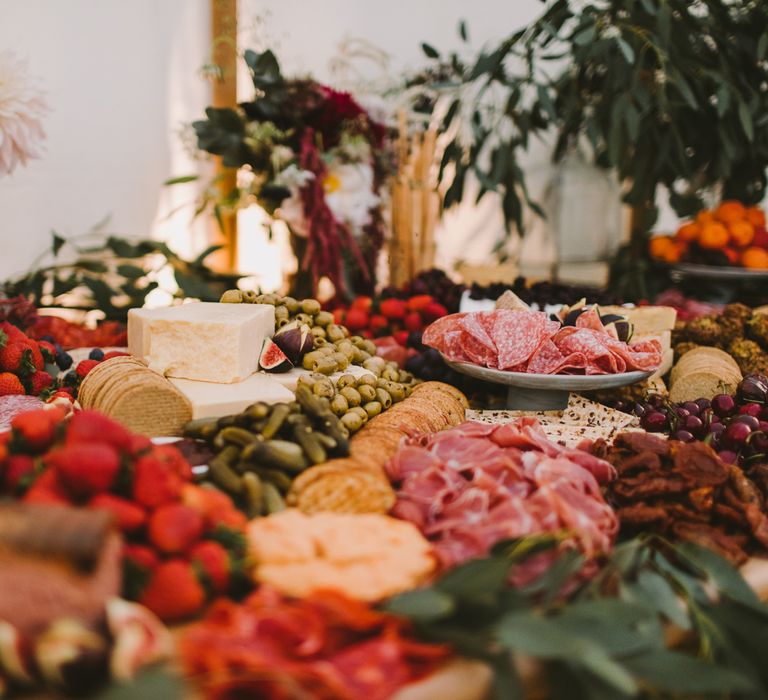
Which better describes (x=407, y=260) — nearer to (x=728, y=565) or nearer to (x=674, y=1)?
(x=674, y=1)

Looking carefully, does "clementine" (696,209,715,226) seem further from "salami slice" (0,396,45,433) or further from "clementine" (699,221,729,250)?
"salami slice" (0,396,45,433)

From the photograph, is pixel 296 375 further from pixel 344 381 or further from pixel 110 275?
pixel 110 275

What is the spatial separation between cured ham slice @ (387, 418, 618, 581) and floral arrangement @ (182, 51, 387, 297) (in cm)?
121

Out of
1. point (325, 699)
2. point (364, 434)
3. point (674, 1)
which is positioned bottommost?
point (325, 699)

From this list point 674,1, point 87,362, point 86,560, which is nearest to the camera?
point 86,560

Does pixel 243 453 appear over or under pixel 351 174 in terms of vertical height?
under

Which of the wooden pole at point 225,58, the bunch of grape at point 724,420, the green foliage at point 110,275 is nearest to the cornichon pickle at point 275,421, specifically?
the bunch of grape at point 724,420

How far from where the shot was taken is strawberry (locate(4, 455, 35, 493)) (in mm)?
784

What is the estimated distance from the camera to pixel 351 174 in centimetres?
232

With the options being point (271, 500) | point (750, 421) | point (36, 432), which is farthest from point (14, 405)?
point (750, 421)

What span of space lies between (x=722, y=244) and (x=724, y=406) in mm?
1228

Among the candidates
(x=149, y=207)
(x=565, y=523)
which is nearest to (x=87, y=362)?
(x=565, y=523)

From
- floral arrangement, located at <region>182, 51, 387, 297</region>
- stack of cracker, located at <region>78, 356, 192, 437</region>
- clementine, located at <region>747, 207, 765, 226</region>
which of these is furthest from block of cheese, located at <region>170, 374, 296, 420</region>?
clementine, located at <region>747, 207, 765, 226</region>

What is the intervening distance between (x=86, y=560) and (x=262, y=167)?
5.83 ft
